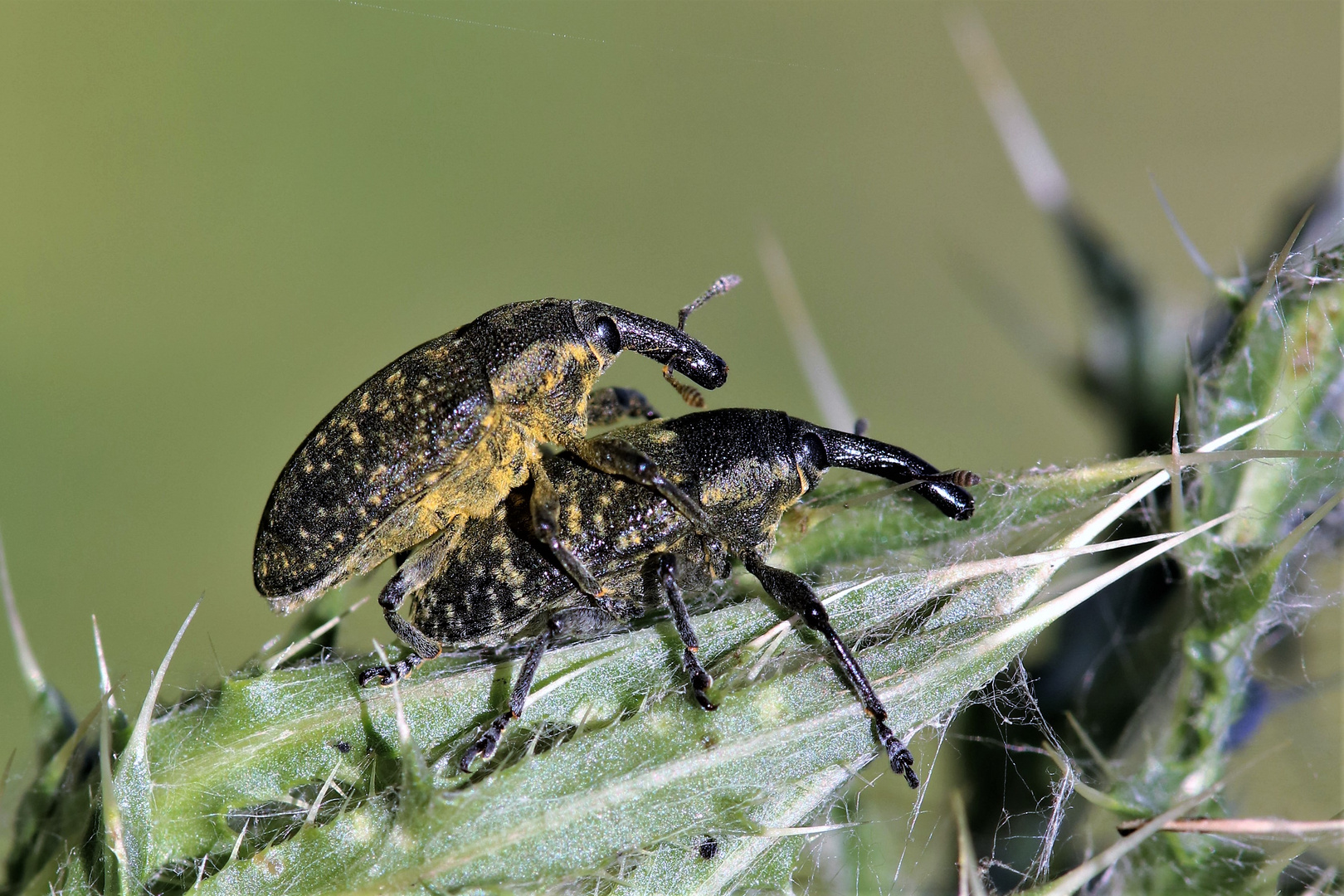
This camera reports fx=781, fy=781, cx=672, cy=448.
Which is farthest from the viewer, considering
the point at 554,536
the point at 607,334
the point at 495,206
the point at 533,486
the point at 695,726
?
the point at 495,206

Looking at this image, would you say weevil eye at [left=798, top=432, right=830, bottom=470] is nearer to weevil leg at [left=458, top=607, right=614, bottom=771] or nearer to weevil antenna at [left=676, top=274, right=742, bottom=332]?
weevil antenna at [left=676, top=274, right=742, bottom=332]

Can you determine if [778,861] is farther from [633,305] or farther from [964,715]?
A: [633,305]

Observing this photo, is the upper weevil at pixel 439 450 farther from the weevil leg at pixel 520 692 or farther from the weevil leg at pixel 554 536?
the weevil leg at pixel 520 692

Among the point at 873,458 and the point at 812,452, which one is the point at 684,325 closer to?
the point at 812,452

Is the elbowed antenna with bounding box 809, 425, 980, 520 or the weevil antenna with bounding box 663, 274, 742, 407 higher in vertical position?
the weevil antenna with bounding box 663, 274, 742, 407

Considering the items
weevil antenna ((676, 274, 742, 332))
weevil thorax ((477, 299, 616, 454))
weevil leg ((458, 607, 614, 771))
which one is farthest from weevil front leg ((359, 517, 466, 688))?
weevil antenna ((676, 274, 742, 332))

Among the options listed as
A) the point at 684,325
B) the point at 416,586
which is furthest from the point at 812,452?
the point at 416,586
